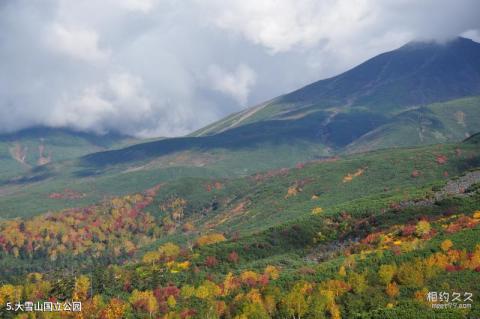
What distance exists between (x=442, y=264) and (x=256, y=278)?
65.7 m

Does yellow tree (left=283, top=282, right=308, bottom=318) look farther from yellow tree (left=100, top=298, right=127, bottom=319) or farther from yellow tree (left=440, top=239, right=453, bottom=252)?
yellow tree (left=100, top=298, right=127, bottom=319)

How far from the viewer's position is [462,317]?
11775 cm

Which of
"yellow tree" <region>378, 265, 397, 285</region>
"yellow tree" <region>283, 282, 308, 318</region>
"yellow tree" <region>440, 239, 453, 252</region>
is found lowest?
"yellow tree" <region>283, 282, 308, 318</region>

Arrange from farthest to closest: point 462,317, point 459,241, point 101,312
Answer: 1. point 459,241
2. point 101,312
3. point 462,317

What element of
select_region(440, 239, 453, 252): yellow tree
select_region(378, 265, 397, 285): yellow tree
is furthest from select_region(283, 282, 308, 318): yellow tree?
select_region(440, 239, 453, 252): yellow tree

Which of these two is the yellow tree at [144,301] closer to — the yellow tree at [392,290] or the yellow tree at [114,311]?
the yellow tree at [114,311]

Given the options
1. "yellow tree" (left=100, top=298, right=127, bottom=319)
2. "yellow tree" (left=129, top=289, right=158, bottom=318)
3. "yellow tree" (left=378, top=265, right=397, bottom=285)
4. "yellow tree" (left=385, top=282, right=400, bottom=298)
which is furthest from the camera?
"yellow tree" (left=129, top=289, right=158, bottom=318)

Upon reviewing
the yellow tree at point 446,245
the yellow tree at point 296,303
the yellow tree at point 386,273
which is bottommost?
the yellow tree at point 296,303

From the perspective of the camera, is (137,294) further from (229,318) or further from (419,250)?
(419,250)

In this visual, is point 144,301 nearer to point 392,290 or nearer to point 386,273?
point 386,273

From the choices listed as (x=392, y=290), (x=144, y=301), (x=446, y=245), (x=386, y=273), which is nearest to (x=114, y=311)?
(x=144, y=301)

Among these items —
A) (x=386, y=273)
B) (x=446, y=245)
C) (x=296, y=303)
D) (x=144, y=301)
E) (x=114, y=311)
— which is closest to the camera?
(x=296, y=303)

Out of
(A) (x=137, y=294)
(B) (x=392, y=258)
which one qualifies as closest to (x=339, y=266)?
(B) (x=392, y=258)

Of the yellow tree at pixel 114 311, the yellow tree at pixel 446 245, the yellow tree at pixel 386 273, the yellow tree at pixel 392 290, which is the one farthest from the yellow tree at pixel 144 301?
the yellow tree at pixel 446 245
